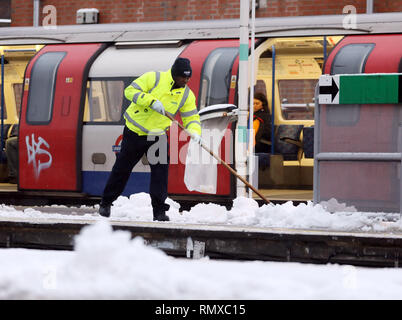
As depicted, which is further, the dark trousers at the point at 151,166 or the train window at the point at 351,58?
the train window at the point at 351,58

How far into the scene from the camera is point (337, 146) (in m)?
8.49

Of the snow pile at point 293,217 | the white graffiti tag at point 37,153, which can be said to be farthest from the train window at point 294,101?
the snow pile at point 293,217

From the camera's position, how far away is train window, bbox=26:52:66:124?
13344mm

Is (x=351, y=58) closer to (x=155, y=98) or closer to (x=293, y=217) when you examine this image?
(x=155, y=98)

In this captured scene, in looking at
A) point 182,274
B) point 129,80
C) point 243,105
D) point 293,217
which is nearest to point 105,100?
point 129,80

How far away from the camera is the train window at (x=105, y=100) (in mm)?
12961

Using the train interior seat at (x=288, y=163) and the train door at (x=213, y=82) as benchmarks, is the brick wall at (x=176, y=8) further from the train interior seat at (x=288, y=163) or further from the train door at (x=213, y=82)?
the train door at (x=213, y=82)

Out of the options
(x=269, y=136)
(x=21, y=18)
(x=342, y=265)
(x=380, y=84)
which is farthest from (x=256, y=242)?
(x=21, y=18)

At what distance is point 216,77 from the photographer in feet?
41.2

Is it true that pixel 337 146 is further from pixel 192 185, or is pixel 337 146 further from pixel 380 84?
pixel 192 185

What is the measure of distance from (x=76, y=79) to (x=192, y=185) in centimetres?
356

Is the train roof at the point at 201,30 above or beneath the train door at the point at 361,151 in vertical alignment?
above

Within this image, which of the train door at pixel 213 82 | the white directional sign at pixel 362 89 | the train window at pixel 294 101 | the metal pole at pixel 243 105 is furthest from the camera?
the train window at pixel 294 101

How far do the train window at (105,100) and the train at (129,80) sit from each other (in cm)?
1
